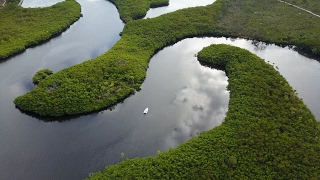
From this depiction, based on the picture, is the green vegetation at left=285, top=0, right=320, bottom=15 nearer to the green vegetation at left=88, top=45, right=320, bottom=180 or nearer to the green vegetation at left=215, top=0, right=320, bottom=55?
the green vegetation at left=215, top=0, right=320, bottom=55

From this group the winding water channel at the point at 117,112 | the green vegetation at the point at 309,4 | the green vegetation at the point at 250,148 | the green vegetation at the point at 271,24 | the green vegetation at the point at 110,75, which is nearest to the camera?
the green vegetation at the point at 250,148

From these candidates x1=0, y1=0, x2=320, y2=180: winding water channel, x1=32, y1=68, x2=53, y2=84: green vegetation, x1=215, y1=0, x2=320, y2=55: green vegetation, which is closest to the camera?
x1=0, y1=0, x2=320, y2=180: winding water channel

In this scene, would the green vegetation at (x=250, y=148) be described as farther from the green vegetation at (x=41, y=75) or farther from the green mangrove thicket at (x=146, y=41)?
the green vegetation at (x=41, y=75)

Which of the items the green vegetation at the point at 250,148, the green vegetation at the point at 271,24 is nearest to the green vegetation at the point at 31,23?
the green vegetation at the point at 271,24

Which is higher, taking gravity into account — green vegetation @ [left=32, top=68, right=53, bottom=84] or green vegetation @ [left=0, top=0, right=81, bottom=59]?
green vegetation @ [left=0, top=0, right=81, bottom=59]

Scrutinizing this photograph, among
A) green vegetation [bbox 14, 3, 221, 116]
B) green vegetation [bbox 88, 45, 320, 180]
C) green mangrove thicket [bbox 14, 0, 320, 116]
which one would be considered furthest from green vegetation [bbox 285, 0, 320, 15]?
green vegetation [bbox 88, 45, 320, 180]

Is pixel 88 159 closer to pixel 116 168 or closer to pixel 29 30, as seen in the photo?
pixel 116 168

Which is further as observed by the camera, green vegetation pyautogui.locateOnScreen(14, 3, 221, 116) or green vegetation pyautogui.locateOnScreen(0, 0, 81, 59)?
green vegetation pyautogui.locateOnScreen(0, 0, 81, 59)

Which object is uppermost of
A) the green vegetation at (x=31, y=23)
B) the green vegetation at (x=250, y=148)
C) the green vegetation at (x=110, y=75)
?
the green vegetation at (x=31, y=23)
